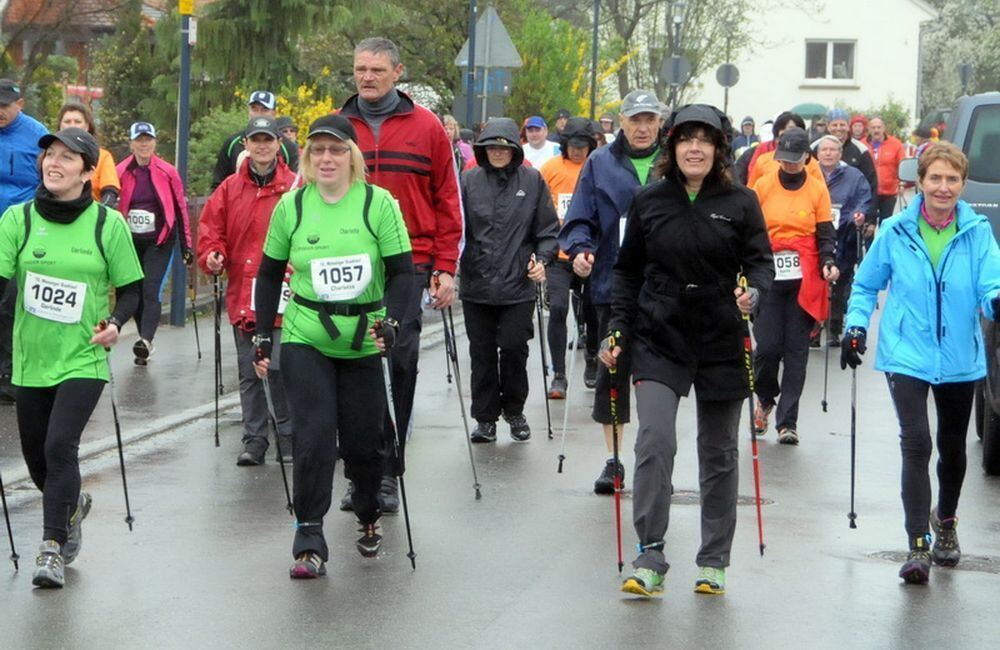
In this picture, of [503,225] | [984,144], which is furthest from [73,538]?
[984,144]

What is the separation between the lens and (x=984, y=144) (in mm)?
14242

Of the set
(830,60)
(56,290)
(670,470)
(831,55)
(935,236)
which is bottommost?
(670,470)

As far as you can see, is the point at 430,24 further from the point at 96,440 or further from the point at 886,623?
the point at 886,623

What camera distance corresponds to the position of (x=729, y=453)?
8164 millimetres

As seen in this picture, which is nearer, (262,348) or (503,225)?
(262,348)

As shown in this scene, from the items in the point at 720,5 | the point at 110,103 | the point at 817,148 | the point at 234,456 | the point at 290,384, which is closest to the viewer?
the point at 290,384

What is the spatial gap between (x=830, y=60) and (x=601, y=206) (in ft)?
211

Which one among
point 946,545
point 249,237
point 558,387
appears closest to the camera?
point 946,545

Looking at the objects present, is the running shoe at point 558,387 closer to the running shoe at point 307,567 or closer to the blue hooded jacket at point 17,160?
the blue hooded jacket at point 17,160

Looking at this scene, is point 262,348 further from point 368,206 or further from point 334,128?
point 334,128

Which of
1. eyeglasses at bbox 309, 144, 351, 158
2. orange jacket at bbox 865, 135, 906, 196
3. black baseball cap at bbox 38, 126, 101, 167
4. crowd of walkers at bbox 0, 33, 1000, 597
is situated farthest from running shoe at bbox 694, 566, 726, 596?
orange jacket at bbox 865, 135, 906, 196

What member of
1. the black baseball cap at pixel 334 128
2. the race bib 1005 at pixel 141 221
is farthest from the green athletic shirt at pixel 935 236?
the race bib 1005 at pixel 141 221

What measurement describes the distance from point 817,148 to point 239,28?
13.5 m

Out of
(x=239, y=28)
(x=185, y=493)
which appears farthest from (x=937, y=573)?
(x=239, y=28)
